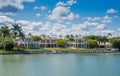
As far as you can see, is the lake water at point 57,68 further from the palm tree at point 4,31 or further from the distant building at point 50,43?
the distant building at point 50,43

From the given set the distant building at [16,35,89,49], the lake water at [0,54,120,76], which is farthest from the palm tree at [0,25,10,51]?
the lake water at [0,54,120,76]

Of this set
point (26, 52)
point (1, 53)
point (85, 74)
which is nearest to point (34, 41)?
point (26, 52)

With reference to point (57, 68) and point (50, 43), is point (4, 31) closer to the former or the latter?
point (50, 43)

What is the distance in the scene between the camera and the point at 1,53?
297 feet

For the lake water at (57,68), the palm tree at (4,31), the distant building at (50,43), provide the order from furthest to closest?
the distant building at (50,43) → the palm tree at (4,31) → the lake water at (57,68)

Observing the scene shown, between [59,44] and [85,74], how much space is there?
84.1 meters

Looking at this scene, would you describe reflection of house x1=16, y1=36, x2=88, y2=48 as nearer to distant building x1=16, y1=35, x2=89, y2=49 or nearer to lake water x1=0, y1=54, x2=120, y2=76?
distant building x1=16, y1=35, x2=89, y2=49

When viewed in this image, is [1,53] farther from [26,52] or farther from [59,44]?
[59,44]

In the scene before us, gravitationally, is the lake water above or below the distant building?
below

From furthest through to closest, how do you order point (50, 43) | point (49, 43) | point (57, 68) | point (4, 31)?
1. point (49, 43)
2. point (50, 43)
3. point (4, 31)
4. point (57, 68)

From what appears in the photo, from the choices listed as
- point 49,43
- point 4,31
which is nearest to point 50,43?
point 49,43

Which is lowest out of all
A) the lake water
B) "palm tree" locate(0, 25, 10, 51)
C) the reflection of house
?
the lake water

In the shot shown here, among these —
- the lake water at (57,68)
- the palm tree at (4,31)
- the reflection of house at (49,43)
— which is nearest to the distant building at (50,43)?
the reflection of house at (49,43)

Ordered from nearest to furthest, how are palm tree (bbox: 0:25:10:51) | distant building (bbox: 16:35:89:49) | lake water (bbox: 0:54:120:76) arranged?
lake water (bbox: 0:54:120:76) < palm tree (bbox: 0:25:10:51) < distant building (bbox: 16:35:89:49)
